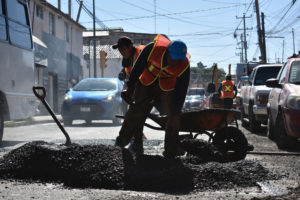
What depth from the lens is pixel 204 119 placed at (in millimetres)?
5512

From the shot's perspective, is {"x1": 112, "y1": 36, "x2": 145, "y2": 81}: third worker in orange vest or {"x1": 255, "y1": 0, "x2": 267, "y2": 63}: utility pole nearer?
{"x1": 112, "y1": 36, "x2": 145, "y2": 81}: third worker in orange vest

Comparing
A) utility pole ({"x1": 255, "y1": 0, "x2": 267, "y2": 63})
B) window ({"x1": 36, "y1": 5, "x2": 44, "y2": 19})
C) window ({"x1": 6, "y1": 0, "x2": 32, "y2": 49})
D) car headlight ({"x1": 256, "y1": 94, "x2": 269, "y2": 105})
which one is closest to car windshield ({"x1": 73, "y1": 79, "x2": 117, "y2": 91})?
window ({"x1": 6, "y1": 0, "x2": 32, "y2": 49})

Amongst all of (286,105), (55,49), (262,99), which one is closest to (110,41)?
(55,49)

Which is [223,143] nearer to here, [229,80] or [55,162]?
[55,162]

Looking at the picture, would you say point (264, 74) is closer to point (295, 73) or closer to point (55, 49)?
point (295, 73)

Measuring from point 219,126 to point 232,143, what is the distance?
1.19ft

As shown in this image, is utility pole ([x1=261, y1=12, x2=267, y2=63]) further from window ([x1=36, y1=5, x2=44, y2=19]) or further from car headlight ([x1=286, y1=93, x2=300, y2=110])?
car headlight ([x1=286, y1=93, x2=300, y2=110])

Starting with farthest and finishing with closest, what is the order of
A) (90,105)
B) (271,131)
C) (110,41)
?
(110,41), (90,105), (271,131)

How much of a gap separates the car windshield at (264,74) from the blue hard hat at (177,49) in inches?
282

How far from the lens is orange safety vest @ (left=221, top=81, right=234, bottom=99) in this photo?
48.6ft

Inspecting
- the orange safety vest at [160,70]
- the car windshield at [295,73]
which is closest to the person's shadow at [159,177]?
the orange safety vest at [160,70]

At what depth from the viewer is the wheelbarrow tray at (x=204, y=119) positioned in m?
5.49

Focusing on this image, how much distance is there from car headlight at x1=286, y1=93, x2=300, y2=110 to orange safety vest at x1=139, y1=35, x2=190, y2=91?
2470mm

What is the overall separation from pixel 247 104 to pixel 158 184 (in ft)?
27.8
